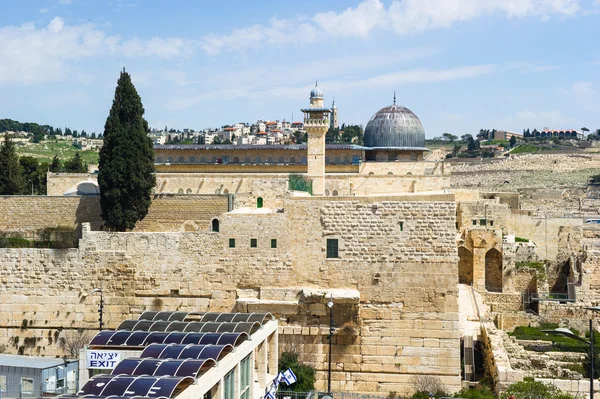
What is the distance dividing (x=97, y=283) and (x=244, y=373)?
6.88 m

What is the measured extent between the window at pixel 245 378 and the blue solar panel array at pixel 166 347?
16.7 inches

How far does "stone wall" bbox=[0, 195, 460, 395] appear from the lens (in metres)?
20.2

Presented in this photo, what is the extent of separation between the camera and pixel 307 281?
67.7 ft

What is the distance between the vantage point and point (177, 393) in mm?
12789

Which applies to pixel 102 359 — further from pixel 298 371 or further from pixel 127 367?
pixel 298 371

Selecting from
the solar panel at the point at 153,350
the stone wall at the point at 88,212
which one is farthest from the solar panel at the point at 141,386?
the stone wall at the point at 88,212

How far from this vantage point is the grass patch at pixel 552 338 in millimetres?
24264

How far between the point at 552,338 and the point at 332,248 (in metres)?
9.02

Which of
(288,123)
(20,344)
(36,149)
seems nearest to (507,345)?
(20,344)

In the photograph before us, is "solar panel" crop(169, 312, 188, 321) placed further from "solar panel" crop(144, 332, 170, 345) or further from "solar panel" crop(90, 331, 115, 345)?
"solar panel" crop(90, 331, 115, 345)

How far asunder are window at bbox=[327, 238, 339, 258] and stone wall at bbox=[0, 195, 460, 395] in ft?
0.30

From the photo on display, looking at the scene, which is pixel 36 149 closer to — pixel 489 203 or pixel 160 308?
pixel 489 203

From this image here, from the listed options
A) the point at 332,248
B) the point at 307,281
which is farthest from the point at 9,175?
the point at 332,248

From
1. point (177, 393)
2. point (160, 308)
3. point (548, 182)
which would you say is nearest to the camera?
point (177, 393)
